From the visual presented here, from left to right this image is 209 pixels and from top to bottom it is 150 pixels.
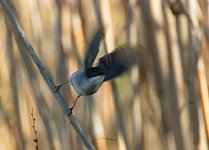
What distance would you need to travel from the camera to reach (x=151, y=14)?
12.1ft

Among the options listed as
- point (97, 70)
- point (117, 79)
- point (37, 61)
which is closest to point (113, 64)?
point (97, 70)

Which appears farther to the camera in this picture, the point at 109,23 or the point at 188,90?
the point at 188,90

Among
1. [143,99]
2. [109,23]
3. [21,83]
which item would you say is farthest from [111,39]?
[21,83]

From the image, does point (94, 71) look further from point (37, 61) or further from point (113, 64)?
point (37, 61)

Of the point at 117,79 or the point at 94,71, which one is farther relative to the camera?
the point at 117,79

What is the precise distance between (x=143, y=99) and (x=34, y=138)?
80cm

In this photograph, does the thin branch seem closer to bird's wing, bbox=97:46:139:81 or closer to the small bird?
the small bird

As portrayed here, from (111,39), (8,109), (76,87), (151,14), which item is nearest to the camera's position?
(76,87)

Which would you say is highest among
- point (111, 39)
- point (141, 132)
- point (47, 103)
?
point (111, 39)

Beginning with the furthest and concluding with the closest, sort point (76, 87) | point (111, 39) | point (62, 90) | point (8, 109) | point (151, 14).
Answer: point (151, 14), point (111, 39), point (62, 90), point (8, 109), point (76, 87)

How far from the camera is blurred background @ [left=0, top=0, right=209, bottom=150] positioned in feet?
9.64

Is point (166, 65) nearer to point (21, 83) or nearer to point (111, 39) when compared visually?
point (111, 39)

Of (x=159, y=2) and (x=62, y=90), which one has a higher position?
(x=159, y=2)

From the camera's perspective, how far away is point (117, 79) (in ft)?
11.1
